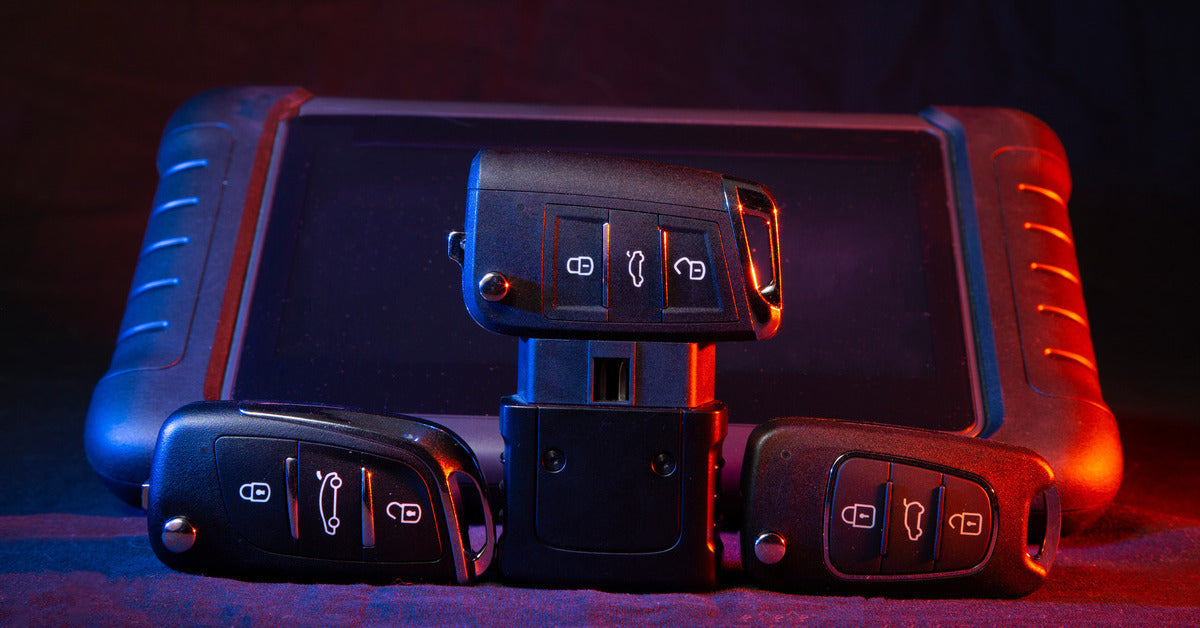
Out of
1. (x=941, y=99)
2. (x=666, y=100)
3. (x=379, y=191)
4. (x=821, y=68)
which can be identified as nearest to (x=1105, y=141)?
(x=941, y=99)

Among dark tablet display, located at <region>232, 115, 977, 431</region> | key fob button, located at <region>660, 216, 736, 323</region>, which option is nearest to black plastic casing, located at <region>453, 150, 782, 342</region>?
key fob button, located at <region>660, 216, 736, 323</region>

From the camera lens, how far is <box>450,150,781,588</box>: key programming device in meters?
0.58

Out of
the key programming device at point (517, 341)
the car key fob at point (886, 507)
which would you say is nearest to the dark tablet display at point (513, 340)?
the key programming device at point (517, 341)

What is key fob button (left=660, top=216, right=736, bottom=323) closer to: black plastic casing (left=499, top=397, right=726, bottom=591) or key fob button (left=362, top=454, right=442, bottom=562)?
black plastic casing (left=499, top=397, right=726, bottom=591)

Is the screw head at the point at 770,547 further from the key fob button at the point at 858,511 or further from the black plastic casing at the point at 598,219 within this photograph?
the black plastic casing at the point at 598,219

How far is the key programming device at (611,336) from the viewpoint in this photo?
1.92ft

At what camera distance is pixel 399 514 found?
603 millimetres

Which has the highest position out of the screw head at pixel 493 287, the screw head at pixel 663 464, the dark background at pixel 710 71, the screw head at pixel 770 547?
the dark background at pixel 710 71

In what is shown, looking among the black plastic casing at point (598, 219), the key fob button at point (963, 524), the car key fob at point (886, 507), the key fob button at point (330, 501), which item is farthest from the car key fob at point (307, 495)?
the key fob button at point (963, 524)

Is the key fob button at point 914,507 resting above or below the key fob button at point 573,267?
below

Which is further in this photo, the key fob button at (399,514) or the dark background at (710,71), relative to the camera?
the dark background at (710,71)

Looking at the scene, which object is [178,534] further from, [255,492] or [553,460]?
[553,460]

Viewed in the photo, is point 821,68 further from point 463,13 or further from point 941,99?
point 463,13

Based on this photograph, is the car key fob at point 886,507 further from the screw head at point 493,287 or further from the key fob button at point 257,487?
the key fob button at point 257,487
